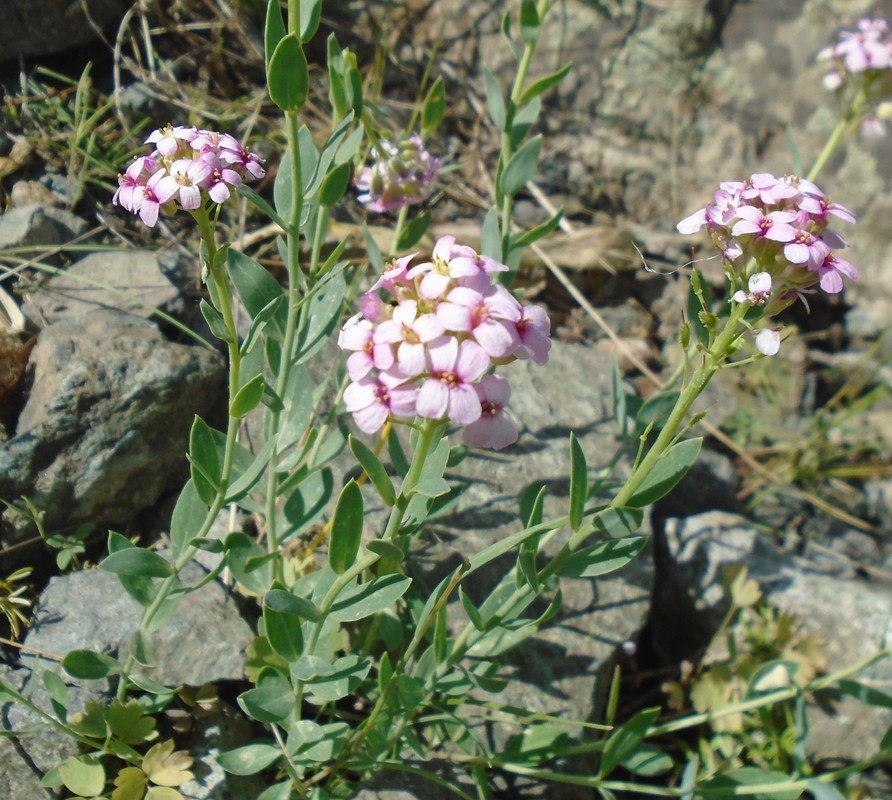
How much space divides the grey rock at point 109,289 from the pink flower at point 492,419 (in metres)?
1.59

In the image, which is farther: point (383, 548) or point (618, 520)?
point (618, 520)

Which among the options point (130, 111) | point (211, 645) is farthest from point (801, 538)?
point (130, 111)

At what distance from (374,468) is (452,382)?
317mm

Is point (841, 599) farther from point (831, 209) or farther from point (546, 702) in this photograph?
point (831, 209)

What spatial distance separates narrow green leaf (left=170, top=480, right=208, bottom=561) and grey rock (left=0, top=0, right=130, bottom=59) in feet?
7.01

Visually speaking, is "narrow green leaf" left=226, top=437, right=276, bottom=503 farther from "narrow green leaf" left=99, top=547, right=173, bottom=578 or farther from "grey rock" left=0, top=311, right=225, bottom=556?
"grey rock" left=0, top=311, right=225, bottom=556

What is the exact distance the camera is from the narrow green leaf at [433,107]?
257cm

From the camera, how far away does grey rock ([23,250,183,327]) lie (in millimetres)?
2875

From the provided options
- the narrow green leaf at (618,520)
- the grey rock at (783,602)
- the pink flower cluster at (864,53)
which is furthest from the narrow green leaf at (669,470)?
the pink flower cluster at (864,53)

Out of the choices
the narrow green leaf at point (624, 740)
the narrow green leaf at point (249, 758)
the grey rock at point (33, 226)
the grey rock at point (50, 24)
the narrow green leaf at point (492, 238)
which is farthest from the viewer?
the grey rock at point (50, 24)

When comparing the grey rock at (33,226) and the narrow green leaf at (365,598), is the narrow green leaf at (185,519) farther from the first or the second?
the grey rock at (33,226)

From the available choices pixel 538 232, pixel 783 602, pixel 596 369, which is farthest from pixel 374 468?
pixel 783 602

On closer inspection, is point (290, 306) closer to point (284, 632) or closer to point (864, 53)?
point (284, 632)

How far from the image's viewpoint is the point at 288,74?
1843 millimetres
